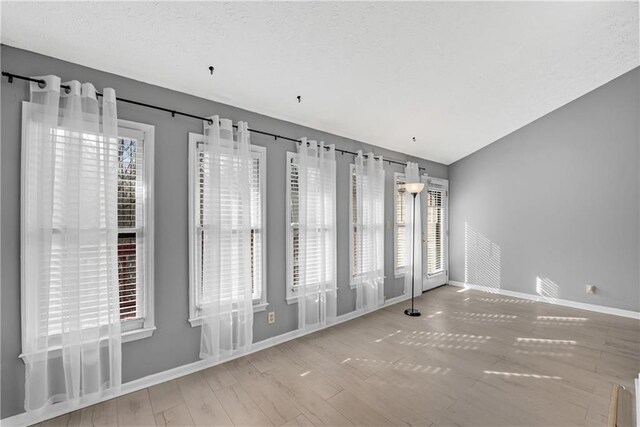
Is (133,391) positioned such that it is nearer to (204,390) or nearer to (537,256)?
(204,390)

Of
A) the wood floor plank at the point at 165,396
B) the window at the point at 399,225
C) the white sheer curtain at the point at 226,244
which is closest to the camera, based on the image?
the wood floor plank at the point at 165,396

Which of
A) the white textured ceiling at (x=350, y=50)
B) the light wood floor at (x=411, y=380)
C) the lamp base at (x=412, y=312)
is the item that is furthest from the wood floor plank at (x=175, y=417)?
the lamp base at (x=412, y=312)

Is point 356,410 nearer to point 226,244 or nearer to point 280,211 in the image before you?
point 226,244

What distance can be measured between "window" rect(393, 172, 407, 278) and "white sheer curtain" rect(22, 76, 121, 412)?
3743 mm

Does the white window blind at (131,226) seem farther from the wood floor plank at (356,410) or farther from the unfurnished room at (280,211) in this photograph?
the wood floor plank at (356,410)

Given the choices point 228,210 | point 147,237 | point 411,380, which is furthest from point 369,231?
point 147,237

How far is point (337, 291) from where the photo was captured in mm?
3787

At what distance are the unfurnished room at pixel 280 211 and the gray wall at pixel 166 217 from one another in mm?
14

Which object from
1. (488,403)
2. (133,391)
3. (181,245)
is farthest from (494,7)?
(133,391)

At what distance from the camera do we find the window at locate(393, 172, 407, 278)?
4.64 metres

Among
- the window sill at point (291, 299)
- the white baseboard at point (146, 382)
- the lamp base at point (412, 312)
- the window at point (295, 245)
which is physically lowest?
the lamp base at point (412, 312)

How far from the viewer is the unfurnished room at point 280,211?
189cm

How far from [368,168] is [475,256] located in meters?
3.11

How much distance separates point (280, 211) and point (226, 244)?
0.75m
